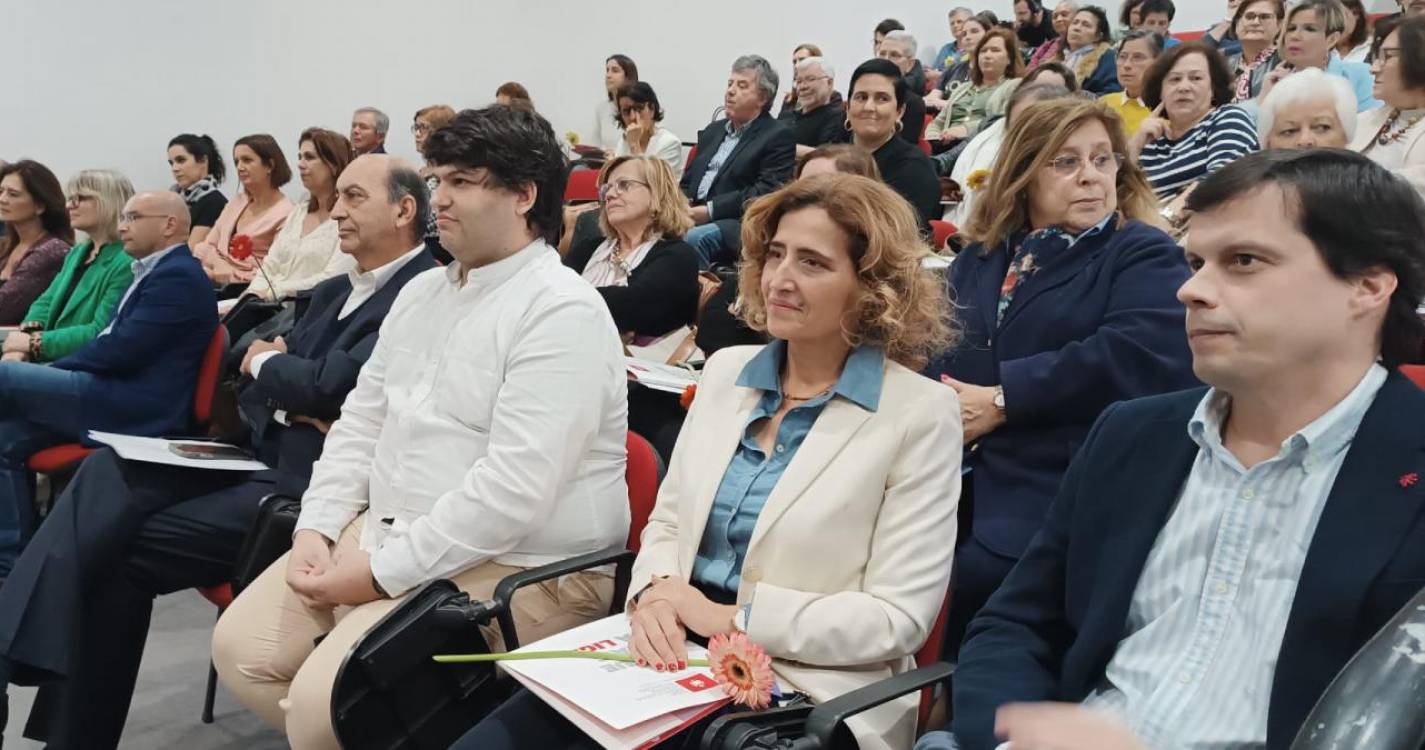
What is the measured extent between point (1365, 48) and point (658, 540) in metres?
5.20

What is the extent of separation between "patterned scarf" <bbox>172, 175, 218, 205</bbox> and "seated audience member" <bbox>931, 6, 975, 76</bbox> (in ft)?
16.8

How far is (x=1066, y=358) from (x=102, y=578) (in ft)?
6.68

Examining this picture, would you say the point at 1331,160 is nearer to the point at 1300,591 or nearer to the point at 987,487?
the point at 1300,591

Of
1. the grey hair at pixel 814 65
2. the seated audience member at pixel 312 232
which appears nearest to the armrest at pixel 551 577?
the seated audience member at pixel 312 232

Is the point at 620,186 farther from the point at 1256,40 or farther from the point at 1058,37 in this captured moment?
the point at 1058,37

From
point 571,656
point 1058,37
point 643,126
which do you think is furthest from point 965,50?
point 571,656

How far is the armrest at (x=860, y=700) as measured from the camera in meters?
1.39

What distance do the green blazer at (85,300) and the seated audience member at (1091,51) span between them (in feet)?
16.9

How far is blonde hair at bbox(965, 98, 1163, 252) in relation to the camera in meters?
2.25

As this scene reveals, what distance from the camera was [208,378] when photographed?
10.8 feet

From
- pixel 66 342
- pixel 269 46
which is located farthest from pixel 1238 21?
A: pixel 269 46

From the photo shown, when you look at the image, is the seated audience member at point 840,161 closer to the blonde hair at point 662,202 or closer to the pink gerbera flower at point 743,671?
the blonde hair at point 662,202

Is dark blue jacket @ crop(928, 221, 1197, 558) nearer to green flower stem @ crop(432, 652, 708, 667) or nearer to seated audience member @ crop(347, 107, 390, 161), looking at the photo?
green flower stem @ crop(432, 652, 708, 667)

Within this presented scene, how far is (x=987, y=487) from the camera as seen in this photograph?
211 centimetres
